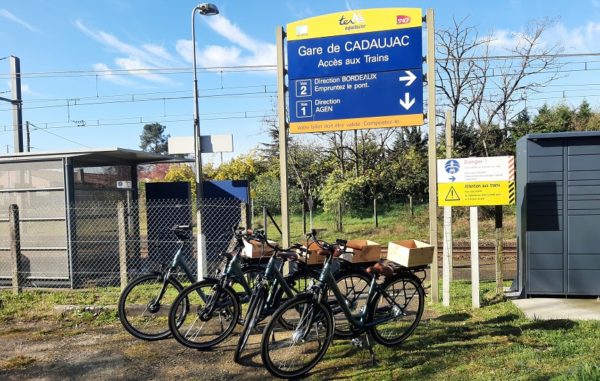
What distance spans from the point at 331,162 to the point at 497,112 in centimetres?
913

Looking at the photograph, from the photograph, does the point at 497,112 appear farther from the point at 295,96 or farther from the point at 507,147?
the point at 295,96

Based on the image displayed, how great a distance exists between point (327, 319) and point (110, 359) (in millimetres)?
2221

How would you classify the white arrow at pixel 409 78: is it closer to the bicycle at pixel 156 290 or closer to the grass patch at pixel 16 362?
the bicycle at pixel 156 290

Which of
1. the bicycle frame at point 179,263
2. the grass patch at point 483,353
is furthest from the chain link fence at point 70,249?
the grass patch at point 483,353

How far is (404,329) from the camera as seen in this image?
5.05 meters

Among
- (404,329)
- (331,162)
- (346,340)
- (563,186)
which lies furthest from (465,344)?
(331,162)

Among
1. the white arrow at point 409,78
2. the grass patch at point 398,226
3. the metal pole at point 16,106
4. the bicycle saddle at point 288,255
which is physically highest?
the metal pole at point 16,106

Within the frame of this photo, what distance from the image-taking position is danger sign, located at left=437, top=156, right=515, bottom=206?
19.5ft

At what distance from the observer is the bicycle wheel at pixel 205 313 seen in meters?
4.65

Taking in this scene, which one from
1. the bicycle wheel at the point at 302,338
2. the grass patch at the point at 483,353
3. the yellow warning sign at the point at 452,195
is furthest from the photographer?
the yellow warning sign at the point at 452,195

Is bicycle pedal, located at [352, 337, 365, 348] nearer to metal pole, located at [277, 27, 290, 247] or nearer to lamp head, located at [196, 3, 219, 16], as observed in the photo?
metal pole, located at [277, 27, 290, 247]

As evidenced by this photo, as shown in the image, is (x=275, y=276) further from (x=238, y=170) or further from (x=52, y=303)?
(x=238, y=170)

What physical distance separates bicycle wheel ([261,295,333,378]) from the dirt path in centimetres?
22

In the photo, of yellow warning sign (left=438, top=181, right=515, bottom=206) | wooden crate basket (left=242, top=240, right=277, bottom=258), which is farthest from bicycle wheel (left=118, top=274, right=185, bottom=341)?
yellow warning sign (left=438, top=181, right=515, bottom=206)
